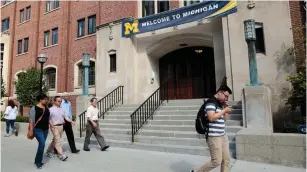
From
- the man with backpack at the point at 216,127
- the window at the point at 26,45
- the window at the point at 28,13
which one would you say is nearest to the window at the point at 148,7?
the man with backpack at the point at 216,127

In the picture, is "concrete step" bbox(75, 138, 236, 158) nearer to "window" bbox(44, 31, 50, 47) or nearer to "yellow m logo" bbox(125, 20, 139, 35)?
"yellow m logo" bbox(125, 20, 139, 35)

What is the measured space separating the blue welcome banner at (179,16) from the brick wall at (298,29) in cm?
223

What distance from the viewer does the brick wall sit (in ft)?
28.3

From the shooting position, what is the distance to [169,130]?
8117 millimetres

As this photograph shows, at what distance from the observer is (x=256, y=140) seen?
5594 millimetres

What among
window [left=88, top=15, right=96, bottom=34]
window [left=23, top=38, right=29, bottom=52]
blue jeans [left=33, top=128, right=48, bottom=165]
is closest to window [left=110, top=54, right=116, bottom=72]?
window [left=88, top=15, right=96, bottom=34]

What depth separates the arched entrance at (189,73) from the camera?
12.5 meters

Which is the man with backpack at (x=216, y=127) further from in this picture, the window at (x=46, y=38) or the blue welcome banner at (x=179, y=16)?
the window at (x=46, y=38)

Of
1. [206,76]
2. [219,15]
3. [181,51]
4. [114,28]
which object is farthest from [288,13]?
Answer: [114,28]

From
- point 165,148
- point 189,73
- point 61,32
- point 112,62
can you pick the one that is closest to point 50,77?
point 61,32

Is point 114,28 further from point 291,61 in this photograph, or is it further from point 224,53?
point 291,61

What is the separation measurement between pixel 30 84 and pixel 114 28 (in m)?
6.08

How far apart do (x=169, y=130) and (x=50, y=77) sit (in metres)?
13.9

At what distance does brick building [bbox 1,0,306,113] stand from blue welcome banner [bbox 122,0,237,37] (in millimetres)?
1703
